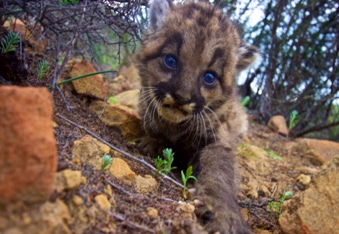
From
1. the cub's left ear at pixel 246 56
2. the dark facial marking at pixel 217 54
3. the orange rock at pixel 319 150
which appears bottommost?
the orange rock at pixel 319 150

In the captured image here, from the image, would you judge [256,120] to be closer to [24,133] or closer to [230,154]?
[230,154]

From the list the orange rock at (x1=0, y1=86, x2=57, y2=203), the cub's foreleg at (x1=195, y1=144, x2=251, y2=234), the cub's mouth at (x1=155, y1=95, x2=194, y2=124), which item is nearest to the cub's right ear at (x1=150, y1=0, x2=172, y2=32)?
the cub's mouth at (x1=155, y1=95, x2=194, y2=124)

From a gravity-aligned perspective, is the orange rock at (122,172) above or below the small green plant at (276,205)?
above

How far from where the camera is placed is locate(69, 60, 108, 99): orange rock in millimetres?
3803

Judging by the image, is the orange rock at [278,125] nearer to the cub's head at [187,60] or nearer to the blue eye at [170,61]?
the cub's head at [187,60]

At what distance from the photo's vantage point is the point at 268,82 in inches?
254

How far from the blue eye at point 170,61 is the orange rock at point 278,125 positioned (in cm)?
358

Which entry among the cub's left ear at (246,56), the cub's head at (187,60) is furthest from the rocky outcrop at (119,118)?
the cub's left ear at (246,56)

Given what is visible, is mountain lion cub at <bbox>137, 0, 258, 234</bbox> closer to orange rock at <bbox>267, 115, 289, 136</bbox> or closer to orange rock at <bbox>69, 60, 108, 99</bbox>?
orange rock at <bbox>69, 60, 108, 99</bbox>

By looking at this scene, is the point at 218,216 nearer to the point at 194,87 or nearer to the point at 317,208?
the point at 317,208

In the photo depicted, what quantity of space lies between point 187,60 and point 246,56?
3.62ft

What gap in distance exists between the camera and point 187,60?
324 cm

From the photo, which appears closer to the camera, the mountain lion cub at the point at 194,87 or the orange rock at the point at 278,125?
the mountain lion cub at the point at 194,87

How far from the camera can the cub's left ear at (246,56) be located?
13.2ft
